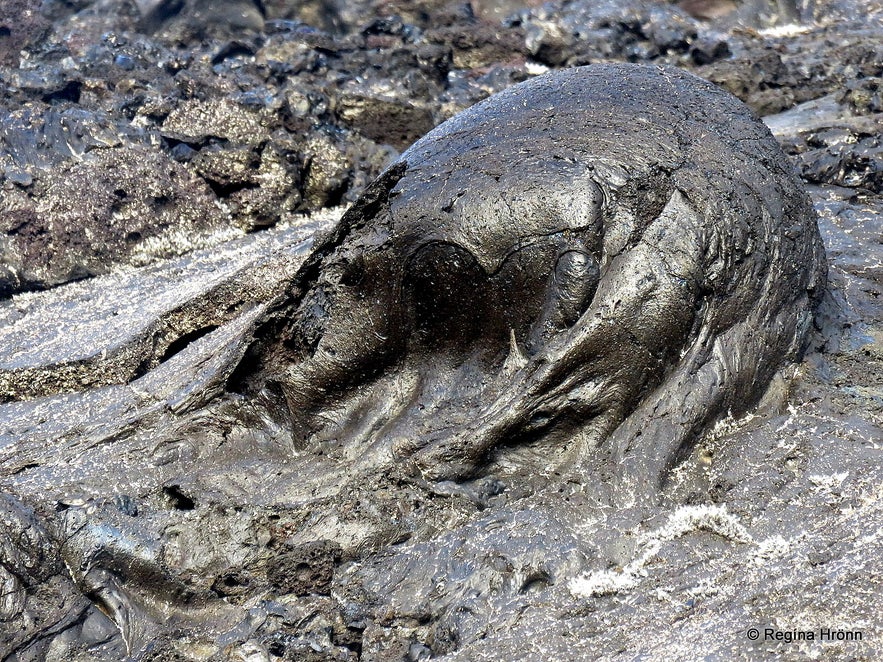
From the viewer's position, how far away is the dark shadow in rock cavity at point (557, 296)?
2.93 metres

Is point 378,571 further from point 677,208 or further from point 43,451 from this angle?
point 677,208

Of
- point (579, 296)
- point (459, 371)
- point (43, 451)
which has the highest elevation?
point (579, 296)

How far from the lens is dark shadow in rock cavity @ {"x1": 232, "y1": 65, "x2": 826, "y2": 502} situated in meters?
2.93

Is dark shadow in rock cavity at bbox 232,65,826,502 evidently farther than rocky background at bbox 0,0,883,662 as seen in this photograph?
Yes

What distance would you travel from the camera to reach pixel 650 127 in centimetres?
315

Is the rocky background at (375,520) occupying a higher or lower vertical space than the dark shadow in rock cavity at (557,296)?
lower

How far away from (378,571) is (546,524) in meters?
0.52

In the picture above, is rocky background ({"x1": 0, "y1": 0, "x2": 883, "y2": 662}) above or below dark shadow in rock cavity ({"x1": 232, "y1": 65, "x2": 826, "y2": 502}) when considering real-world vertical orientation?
below

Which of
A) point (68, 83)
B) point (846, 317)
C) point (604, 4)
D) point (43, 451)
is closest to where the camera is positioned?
point (43, 451)

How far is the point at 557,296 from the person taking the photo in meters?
2.95

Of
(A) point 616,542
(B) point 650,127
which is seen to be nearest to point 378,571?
(A) point 616,542

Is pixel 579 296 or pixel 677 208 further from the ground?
pixel 677 208

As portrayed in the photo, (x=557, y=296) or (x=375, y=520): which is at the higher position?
(x=557, y=296)

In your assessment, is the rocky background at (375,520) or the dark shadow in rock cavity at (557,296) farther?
the dark shadow in rock cavity at (557,296)
